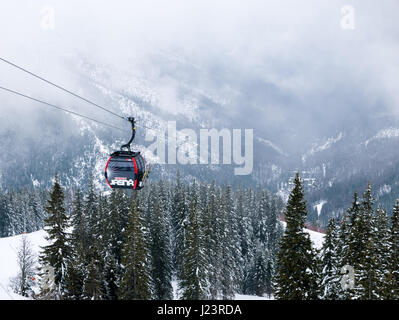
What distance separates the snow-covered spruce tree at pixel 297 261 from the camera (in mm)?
21625

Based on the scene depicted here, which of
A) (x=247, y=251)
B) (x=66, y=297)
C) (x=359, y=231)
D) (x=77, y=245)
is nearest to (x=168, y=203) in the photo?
(x=247, y=251)

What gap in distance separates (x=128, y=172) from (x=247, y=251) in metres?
48.6

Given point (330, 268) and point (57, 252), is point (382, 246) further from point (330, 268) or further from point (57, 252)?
point (57, 252)

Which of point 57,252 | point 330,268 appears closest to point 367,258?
point 330,268

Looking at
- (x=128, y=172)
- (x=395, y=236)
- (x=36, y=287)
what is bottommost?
(x=36, y=287)

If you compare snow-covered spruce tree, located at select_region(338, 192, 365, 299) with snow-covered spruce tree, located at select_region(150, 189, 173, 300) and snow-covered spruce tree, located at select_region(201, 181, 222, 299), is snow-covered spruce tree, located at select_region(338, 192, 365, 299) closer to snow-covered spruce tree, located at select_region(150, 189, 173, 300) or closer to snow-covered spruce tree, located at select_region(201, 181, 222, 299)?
snow-covered spruce tree, located at select_region(201, 181, 222, 299)

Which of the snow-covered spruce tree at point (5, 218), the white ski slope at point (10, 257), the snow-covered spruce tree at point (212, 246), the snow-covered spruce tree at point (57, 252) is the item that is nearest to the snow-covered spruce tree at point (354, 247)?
the white ski slope at point (10, 257)

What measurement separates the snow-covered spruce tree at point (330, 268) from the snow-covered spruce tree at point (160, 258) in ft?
65.1

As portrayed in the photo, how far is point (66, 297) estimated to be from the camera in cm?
2792

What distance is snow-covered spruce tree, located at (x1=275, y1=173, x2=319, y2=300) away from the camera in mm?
21625

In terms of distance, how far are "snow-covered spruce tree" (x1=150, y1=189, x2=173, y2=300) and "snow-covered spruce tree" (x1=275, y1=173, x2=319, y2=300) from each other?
20509mm

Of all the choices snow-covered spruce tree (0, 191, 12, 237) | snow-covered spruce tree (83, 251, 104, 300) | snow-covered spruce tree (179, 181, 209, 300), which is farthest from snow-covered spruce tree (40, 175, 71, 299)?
snow-covered spruce tree (0, 191, 12, 237)

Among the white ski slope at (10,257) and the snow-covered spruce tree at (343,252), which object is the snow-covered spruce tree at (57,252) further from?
the snow-covered spruce tree at (343,252)
